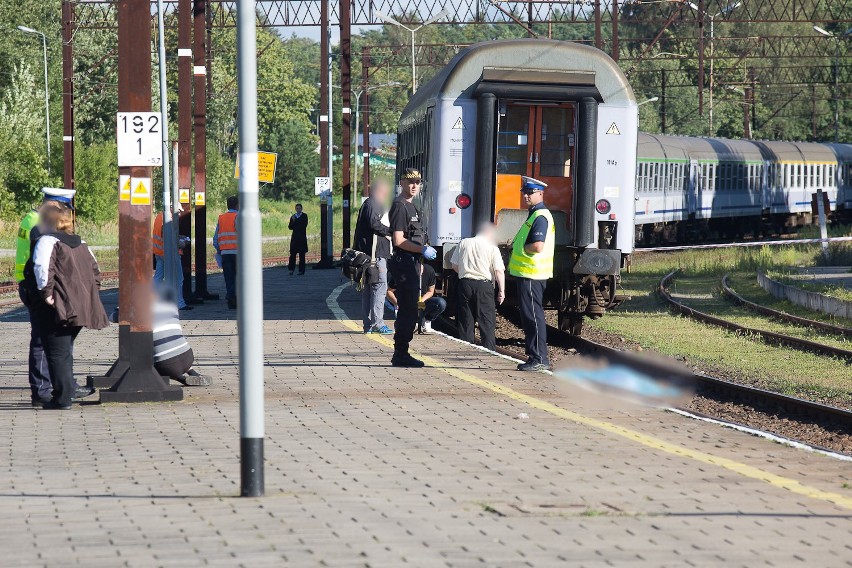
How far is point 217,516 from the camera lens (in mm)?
6711

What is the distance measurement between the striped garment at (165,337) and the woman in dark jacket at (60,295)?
0.88m

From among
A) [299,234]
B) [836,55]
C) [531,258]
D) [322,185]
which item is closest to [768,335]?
[531,258]

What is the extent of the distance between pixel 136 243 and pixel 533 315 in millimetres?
3918

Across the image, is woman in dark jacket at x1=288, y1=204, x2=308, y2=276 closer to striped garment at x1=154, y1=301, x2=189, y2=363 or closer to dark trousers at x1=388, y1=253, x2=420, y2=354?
dark trousers at x1=388, y1=253, x2=420, y2=354

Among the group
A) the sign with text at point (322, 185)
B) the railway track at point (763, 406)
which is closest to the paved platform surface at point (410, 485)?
the railway track at point (763, 406)

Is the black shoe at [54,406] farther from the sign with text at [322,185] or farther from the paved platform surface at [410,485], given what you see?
Result: the sign with text at [322,185]

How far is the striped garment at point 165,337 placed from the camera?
11.8m

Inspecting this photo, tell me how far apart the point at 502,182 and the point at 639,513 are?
1101 centimetres

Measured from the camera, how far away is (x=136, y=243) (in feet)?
37.2

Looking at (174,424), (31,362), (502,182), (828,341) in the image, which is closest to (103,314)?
(31,362)

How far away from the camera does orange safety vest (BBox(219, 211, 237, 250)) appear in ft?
73.9

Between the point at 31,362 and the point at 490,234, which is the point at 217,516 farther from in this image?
the point at 490,234

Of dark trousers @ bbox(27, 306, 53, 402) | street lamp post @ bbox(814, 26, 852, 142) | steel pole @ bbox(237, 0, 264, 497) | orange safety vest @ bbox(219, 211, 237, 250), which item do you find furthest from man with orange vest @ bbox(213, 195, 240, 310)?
street lamp post @ bbox(814, 26, 852, 142)

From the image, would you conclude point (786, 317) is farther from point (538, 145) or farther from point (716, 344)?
point (538, 145)
